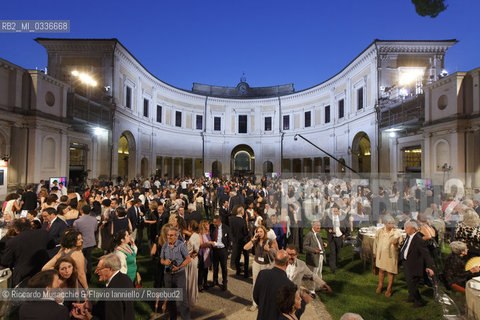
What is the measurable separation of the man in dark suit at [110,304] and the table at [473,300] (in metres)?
4.86

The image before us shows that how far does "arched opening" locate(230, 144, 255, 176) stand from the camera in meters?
36.1

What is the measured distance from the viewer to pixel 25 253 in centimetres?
420

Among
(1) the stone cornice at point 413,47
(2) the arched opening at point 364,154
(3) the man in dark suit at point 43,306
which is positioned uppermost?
(1) the stone cornice at point 413,47

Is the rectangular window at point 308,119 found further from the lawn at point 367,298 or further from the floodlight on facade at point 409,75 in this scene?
the lawn at point 367,298

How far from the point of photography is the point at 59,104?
48.9 feet

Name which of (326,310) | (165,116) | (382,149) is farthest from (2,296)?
(165,116)

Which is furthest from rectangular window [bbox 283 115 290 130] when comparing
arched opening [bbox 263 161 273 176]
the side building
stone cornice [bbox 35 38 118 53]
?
stone cornice [bbox 35 38 118 53]

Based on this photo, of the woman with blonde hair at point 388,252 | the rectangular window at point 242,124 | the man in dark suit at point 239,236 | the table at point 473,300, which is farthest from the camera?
the rectangular window at point 242,124

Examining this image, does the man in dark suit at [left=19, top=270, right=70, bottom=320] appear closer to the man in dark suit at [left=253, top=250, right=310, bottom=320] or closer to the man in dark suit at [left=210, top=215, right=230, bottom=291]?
the man in dark suit at [left=253, top=250, right=310, bottom=320]

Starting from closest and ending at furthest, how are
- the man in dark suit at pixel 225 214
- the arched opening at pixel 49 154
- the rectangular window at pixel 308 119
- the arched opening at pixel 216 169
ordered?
the man in dark suit at pixel 225 214 < the arched opening at pixel 49 154 < the rectangular window at pixel 308 119 < the arched opening at pixel 216 169

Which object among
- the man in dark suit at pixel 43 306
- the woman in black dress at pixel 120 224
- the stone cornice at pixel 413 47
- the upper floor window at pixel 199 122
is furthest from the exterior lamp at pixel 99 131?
the stone cornice at pixel 413 47

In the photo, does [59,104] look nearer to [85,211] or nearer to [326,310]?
[85,211]

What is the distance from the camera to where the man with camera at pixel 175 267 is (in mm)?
4254

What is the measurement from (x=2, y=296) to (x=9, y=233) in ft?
3.67
